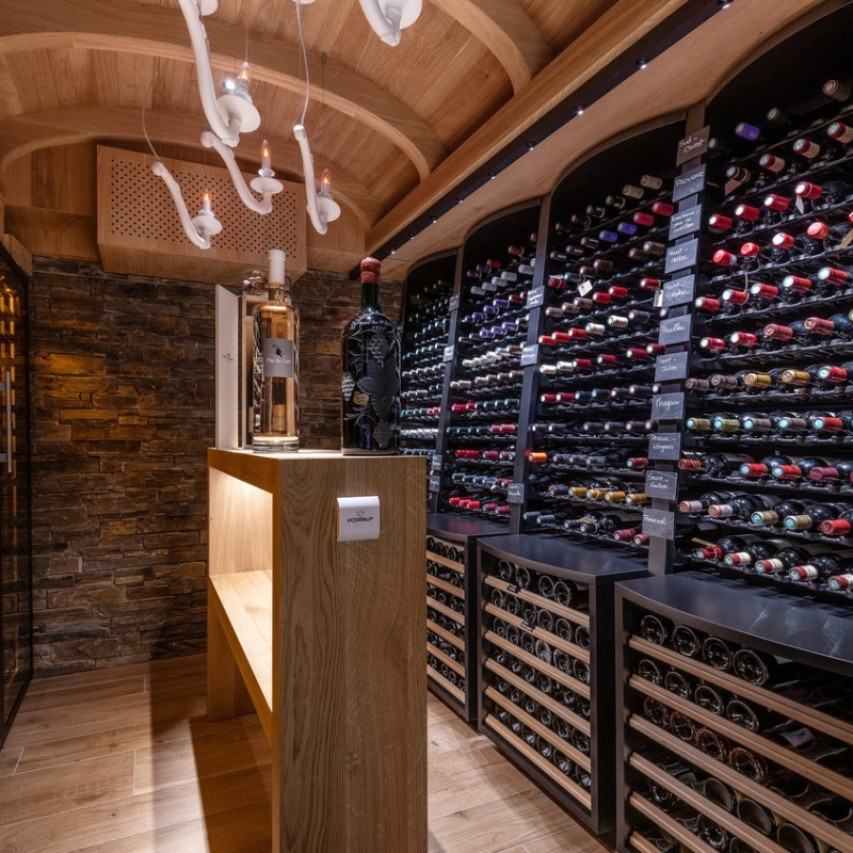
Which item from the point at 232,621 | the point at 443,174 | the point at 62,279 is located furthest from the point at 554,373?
the point at 62,279

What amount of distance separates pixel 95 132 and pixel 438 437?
261cm

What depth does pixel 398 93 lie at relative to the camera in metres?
2.95

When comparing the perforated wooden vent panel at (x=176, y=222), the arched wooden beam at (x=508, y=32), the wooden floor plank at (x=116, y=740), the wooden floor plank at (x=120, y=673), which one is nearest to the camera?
the arched wooden beam at (x=508, y=32)

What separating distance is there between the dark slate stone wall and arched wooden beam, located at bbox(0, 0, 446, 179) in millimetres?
1699

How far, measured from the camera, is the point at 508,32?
220 centimetres

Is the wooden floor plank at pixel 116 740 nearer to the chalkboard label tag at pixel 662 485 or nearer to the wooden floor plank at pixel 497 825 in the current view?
the wooden floor plank at pixel 497 825

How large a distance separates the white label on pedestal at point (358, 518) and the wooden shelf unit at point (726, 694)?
1.03 m

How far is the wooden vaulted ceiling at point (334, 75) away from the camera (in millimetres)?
2199

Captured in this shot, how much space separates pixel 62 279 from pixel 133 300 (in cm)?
41

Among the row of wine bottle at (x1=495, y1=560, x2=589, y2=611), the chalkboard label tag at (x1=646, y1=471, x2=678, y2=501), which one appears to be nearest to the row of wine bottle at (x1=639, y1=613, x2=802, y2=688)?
the row of wine bottle at (x1=495, y1=560, x2=589, y2=611)

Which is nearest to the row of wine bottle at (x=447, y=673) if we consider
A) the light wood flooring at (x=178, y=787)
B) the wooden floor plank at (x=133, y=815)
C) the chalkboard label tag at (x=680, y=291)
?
the light wood flooring at (x=178, y=787)

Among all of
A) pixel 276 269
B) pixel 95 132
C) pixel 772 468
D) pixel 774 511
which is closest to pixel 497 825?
pixel 774 511

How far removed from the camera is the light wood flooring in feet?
6.89

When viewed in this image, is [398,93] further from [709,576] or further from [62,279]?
[709,576]
